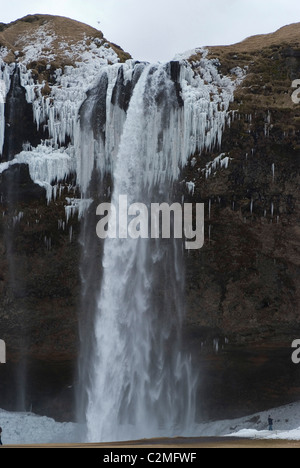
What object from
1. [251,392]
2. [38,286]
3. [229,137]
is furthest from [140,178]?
[251,392]

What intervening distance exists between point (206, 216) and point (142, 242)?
2.99 m

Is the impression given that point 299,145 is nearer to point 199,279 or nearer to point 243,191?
point 243,191

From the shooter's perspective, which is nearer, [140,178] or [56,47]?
[140,178]

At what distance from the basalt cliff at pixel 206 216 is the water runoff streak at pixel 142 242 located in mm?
160

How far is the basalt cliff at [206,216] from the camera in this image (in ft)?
103

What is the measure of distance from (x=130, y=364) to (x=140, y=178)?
26.3 feet

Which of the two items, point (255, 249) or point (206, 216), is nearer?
point (255, 249)

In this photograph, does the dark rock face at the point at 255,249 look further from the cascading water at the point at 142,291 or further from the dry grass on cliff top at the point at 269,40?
the cascading water at the point at 142,291

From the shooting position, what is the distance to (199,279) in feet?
107

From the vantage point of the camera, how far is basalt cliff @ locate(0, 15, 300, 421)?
103 ft

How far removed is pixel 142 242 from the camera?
32.2 metres

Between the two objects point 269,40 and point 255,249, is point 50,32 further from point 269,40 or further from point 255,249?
point 255,249

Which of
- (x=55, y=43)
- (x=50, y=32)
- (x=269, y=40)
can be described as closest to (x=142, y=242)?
(x=55, y=43)

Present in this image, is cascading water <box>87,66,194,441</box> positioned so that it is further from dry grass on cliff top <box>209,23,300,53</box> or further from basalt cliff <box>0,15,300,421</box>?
dry grass on cliff top <box>209,23,300,53</box>
